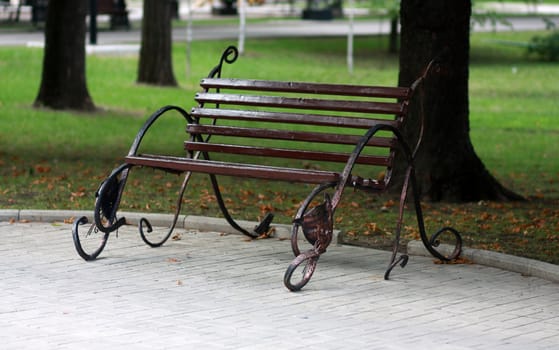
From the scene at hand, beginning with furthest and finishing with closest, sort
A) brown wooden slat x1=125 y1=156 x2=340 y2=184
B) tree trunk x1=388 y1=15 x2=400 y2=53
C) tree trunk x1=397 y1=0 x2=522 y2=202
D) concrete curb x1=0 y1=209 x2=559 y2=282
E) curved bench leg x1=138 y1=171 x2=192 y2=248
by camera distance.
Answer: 1. tree trunk x1=388 y1=15 x2=400 y2=53
2. tree trunk x1=397 y1=0 x2=522 y2=202
3. curved bench leg x1=138 y1=171 x2=192 y2=248
4. concrete curb x1=0 y1=209 x2=559 y2=282
5. brown wooden slat x1=125 y1=156 x2=340 y2=184

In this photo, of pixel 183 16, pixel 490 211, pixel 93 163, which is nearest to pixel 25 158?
pixel 93 163

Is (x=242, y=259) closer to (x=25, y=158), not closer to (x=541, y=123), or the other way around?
(x=25, y=158)

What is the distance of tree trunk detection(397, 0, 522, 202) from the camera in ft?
35.3

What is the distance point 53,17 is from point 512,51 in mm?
18547

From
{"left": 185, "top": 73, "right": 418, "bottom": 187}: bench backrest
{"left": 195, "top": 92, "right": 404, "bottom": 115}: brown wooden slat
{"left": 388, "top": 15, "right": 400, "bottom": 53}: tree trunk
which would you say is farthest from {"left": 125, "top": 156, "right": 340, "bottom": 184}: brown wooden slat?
{"left": 388, "top": 15, "right": 400, "bottom": 53}: tree trunk

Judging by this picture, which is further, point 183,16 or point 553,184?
point 183,16

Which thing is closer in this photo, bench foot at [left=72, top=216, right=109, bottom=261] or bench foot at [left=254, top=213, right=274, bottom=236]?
bench foot at [left=72, top=216, right=109, bottom=261]

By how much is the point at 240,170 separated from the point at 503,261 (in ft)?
5.99

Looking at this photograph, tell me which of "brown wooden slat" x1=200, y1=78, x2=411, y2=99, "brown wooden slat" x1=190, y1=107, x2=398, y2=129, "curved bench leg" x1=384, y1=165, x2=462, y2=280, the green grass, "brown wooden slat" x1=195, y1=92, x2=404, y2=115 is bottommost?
the green grass

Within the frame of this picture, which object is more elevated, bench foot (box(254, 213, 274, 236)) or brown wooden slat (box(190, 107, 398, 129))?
brown wooden slat (box(190, 107, 398, 129))

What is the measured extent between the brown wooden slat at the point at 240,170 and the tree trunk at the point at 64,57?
9430 millimetres

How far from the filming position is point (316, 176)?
296 inches

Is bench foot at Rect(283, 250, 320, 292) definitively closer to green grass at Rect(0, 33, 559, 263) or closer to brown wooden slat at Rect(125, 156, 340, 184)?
brown wooden slat at Rect(125, 156, 340, 184)

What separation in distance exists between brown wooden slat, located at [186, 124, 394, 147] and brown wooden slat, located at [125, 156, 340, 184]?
0.54m
